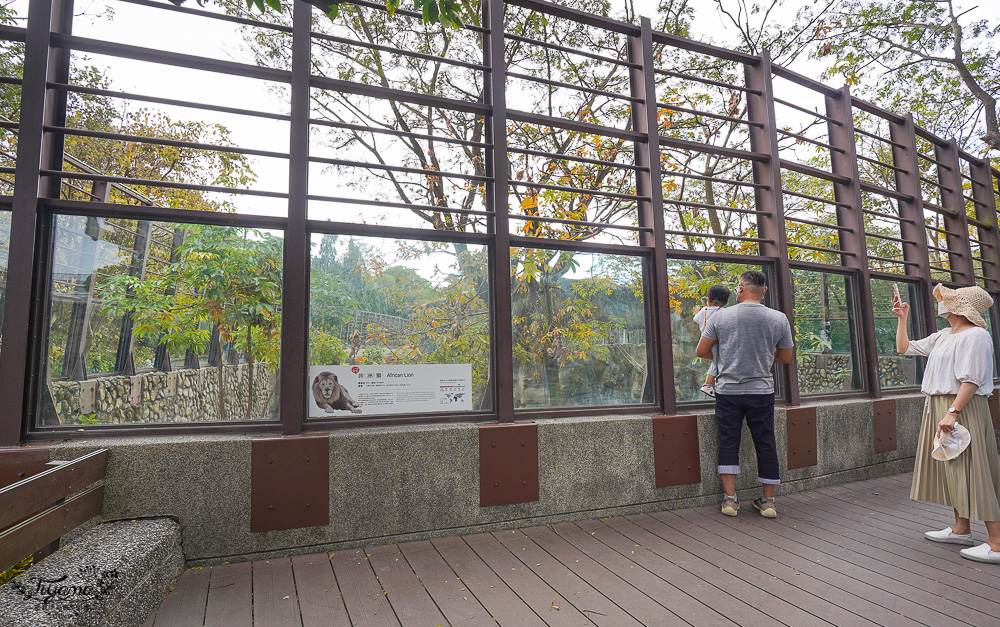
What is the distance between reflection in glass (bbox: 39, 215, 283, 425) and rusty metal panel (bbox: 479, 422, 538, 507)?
1418mm

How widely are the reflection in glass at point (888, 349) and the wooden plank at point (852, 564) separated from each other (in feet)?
10.2

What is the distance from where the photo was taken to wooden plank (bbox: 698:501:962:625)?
2549 mm

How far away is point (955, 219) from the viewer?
7500mm

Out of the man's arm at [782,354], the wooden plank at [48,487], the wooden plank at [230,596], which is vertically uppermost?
the man's arm at [782,354]

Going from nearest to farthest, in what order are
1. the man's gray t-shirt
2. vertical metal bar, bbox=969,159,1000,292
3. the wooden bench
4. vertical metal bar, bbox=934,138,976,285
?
the wooden bench, the man's gray t-shirt, vertical metal bar, bbox=934,138,976,285, vertical metal bar, bbox=969,159,1000,292

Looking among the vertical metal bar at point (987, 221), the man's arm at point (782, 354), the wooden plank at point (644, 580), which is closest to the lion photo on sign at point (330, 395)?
the wooden plank at point (644, 580)

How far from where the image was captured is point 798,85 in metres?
6.00

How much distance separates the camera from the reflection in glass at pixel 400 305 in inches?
144

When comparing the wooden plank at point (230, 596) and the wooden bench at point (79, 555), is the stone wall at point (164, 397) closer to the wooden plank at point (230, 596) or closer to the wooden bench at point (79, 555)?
the wooden bench at point (79, 555)

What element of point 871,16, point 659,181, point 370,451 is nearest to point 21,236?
point 370,451

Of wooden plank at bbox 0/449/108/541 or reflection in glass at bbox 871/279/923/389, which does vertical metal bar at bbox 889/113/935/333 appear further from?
wooden plank at bbox 0/449/108/541

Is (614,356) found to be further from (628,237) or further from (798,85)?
(798,85)

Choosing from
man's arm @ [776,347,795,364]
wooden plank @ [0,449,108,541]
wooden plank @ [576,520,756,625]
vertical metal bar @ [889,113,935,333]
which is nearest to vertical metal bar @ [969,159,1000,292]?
vertical metal bar @ [889,113,935,333]

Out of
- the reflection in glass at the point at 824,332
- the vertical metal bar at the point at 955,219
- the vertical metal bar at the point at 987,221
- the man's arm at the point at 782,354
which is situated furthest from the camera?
the vertical metal bar at the point at 987,221
